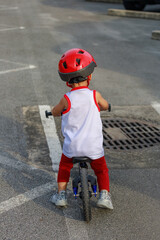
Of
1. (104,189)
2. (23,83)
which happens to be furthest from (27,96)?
(104,189)

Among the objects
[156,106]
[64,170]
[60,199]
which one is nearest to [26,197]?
[60,199]

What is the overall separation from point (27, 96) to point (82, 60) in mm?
3679

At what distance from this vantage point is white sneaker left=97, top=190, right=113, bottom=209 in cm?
394

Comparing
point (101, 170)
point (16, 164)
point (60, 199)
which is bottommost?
point (16, 164)

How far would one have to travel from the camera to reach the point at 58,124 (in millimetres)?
6133

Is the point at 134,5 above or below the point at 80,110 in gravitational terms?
below

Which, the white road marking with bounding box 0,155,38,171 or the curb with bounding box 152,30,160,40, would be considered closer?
the white road marking with bounding box 0,155,38,171

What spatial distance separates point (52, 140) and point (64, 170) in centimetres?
161

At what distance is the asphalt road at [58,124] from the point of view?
382cm

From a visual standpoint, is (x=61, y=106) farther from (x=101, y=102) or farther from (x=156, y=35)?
(x=156, y=35)

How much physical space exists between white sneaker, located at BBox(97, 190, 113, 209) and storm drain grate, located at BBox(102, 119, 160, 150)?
1522 millimetres

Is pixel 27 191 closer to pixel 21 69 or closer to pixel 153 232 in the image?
pixel 153 232

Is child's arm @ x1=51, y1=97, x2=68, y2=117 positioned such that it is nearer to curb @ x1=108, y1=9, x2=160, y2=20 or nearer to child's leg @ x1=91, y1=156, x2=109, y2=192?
child's leg @ x1=91, y1=156, x2=109, y2=192

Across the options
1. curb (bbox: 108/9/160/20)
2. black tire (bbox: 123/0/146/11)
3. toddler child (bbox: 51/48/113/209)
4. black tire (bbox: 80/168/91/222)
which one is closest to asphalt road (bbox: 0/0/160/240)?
black tire (bbox: 80/168/91/222)
